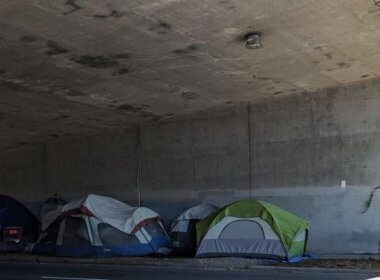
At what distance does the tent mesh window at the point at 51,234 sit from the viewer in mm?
18958

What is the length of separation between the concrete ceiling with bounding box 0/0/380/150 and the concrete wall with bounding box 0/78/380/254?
914 millimetres

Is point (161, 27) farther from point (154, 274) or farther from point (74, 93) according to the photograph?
point (74, 93)

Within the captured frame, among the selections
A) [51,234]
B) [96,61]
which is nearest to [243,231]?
[96,61]

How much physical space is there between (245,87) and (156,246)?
6.24m

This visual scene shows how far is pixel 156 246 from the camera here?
1817 centimetres

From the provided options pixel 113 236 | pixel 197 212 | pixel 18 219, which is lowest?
pixel 113 236

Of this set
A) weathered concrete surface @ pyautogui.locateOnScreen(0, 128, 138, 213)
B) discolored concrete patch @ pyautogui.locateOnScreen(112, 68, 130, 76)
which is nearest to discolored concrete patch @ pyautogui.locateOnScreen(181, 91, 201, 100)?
discolored concrete patch @ pyautogui.locateOnScreen(112, 68, 130, 76)

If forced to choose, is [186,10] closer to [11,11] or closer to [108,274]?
[11,11]

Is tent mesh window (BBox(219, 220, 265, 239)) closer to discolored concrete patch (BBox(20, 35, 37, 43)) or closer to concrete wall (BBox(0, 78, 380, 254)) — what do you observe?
concrete wall (BBox(0, 78, 380, 254))

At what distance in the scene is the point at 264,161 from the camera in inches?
757

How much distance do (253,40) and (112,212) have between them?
9.08 meters

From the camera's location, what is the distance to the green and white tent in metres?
15.5

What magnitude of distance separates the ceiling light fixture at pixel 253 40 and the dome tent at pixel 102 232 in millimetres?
8105

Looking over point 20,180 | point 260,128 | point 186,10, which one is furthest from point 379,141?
point 20,180
